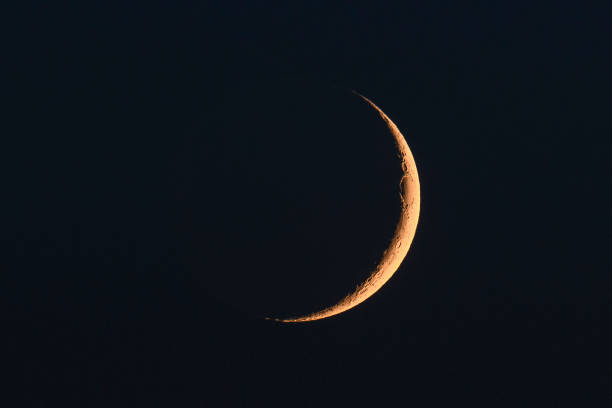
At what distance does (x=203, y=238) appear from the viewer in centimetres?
296

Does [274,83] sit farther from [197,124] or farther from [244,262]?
[244,262]

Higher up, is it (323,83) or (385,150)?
(323,83)

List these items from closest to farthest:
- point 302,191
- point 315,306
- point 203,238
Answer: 1. point 302,191
2. point 203,238
3. point 315,306

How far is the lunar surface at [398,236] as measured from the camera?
123 inches

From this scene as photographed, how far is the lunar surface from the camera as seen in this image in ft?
10.3

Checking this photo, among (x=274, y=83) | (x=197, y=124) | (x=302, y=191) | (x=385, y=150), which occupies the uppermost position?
(x=274, y=83)

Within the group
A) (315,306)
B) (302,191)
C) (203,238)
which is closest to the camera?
(302,191)

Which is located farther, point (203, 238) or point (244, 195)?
point (203, 238)

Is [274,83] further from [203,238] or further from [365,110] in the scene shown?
[203,238]

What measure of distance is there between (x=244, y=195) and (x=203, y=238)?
0.48 metres

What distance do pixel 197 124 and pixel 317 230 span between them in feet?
4.15

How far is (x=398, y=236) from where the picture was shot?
3156 millimetres

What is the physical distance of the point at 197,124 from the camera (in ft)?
10.3

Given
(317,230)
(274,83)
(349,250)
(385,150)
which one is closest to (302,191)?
(317,230)
